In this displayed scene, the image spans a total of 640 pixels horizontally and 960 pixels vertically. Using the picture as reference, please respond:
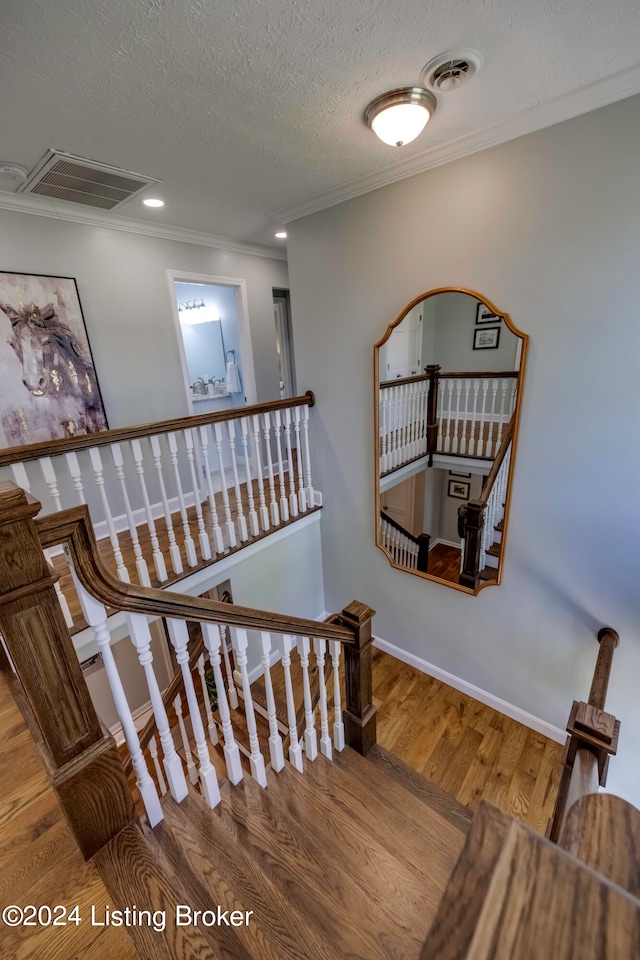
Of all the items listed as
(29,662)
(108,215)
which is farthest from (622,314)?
(108,215)

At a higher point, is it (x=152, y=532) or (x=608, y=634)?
(x=152, y=532)

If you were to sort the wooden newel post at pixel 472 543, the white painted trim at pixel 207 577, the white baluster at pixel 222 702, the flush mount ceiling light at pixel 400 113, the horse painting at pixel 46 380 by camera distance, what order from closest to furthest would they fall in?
1. the white baluster at pixel 222 702
2. the flush mount ceiling light at pixel 400 113
3. the white painted trim at pixel 207 577
4. the wooden newel post at pixel 472 543
5. the horse painting at pixel 46 380

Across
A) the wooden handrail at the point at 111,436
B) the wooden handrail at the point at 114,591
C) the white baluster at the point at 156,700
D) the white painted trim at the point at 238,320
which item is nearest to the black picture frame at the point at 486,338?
the wooden handrail at the point at 111,436

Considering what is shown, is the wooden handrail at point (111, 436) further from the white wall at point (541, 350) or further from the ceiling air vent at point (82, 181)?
the ceiling air vent at point (82, 181)

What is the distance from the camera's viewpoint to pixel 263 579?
2943 millimetres

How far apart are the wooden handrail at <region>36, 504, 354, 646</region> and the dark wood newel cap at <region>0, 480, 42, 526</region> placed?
4cm

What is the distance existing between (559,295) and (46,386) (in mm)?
2992

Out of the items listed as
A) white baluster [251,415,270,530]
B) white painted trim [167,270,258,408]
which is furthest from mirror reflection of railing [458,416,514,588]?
white painted trim [167,270,258,408]

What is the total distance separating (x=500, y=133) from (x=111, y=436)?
2.33m

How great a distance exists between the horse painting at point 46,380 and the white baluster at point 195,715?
2.11 metres

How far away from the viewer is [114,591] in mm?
972

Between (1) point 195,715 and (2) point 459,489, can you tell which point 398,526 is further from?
(1) point 195,715

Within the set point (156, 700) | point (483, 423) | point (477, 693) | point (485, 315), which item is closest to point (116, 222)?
point (485, 315)

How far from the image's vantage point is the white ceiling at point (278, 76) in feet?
3.82
